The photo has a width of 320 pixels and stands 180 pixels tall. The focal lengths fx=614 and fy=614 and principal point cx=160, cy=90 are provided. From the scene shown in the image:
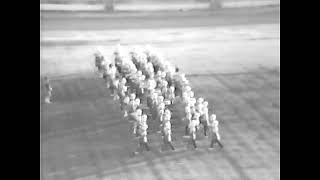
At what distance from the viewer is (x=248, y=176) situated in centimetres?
1060

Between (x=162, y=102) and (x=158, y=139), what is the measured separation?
0.73m

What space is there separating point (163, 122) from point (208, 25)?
35.5ft

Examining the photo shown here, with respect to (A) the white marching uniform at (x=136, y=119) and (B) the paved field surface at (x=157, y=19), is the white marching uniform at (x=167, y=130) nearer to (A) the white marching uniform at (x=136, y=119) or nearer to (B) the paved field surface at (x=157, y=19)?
(A) the white marching uniform at (x=136, y=119)

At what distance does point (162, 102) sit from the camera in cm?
1210

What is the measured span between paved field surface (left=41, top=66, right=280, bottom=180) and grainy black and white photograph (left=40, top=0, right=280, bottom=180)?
0.06 feet

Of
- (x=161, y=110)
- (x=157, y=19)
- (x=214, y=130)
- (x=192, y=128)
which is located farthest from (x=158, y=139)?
(x=157, y=19)

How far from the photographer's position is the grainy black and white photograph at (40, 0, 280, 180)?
11.1m

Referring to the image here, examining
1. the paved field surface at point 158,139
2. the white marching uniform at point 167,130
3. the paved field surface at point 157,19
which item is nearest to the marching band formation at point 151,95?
the white marching uniform at point 167,130

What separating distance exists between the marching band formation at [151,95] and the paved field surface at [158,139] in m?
0.26

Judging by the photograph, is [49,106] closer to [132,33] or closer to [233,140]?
[233,140]

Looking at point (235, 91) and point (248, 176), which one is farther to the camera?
point (235, 91)

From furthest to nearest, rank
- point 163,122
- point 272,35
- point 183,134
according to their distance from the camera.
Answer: point 272,35 < point 183,134 < point 163,122

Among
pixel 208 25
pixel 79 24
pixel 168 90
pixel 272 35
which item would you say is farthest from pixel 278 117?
pixel 79 24

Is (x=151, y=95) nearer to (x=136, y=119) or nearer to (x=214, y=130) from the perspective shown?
(x=136, y=119)
